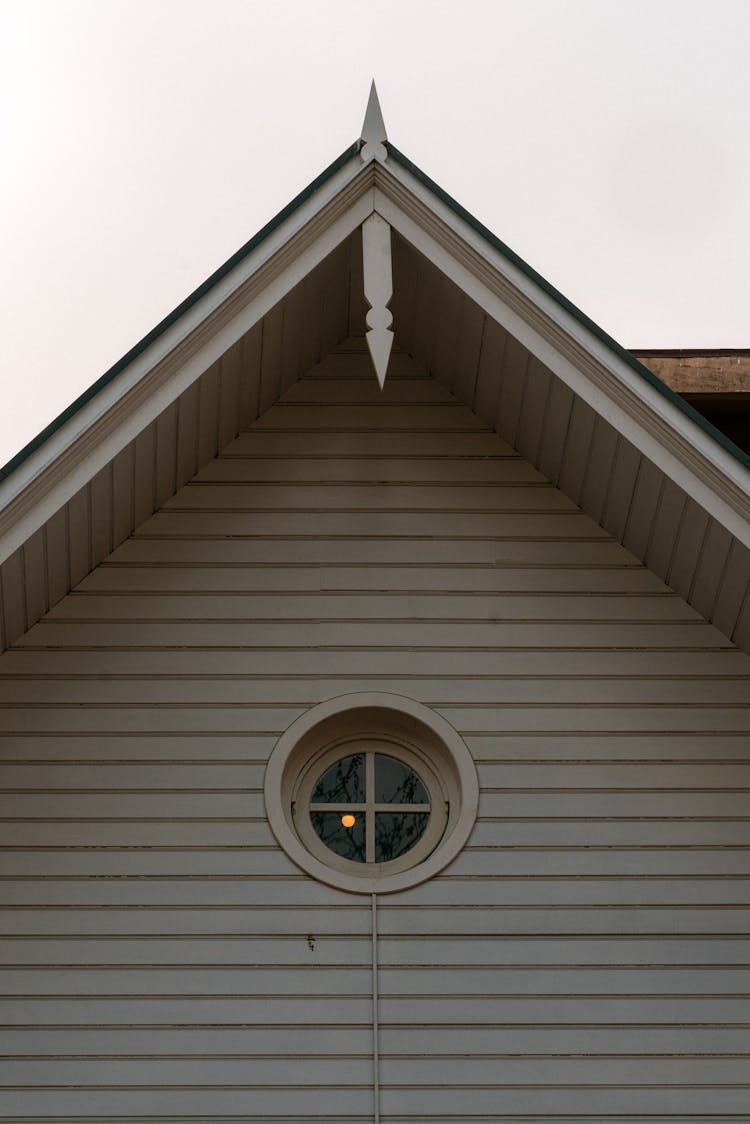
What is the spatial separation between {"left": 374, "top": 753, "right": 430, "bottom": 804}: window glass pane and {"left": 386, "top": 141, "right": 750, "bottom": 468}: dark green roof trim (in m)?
2.41

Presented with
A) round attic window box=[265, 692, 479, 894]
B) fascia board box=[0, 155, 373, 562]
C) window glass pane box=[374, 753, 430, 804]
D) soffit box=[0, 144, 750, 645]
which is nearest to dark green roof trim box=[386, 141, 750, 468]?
soffit box=[0, 144, 750, 645]

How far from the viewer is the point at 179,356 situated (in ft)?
24.1

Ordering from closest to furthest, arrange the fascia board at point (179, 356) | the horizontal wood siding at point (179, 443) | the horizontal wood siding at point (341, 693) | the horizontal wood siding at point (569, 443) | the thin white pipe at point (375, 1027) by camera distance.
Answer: the thin white pipe at point (375, 1027), the horizontal wood siding at point (341, 693), the fascia board at point (179, 356), the horizontal wood siding at point (179, 443), the horizontal wood siding at point (569, 443)

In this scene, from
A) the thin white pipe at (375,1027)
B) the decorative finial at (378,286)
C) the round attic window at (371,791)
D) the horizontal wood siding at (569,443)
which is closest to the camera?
the thin white pipe at (375,1027)

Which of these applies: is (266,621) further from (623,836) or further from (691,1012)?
(691,1012)

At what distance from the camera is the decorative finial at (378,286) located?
7367 millimetres

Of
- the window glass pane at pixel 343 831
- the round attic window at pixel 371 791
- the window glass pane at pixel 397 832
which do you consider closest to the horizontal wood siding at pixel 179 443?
the round attic window at pixel 371 791

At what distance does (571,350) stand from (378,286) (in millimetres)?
1084

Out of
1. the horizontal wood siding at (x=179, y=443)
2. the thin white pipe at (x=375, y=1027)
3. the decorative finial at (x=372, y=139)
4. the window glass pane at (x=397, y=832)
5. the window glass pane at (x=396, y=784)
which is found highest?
the decorative finial at (x=372, y=139)

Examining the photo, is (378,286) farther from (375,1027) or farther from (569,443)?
(375,1027)

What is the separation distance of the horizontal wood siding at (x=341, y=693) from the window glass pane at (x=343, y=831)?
35 centimetres

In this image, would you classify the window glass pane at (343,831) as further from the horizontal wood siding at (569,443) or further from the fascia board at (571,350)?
the fascia board at (571,350)

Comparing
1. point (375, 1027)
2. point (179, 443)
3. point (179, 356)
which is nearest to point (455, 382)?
point (179, 443)

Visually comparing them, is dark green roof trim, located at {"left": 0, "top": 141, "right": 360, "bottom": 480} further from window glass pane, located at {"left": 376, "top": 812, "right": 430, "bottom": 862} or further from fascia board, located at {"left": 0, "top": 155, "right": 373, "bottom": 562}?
window glass pane, located at {"left": 376, "top": 812, "right": 430, "bottom": 862}
